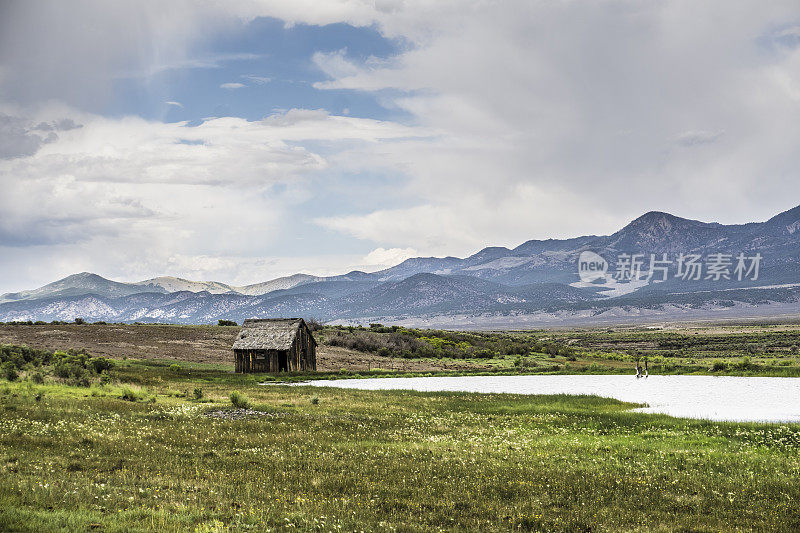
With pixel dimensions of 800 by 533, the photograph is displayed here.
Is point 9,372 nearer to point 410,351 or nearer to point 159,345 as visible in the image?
point 159,345

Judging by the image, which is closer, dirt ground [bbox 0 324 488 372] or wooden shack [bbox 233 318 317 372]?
wooden shack [bbox 233 318 317 372]

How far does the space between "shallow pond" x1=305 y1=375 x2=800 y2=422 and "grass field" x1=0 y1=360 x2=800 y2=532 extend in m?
5.71

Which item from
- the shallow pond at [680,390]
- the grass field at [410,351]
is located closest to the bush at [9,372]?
the shallow pond at [680,390]

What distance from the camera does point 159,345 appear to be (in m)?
89.8

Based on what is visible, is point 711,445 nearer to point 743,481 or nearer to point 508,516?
point 743,481

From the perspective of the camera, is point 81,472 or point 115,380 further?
point 115,380

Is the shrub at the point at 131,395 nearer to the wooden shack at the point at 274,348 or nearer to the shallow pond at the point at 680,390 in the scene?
the shallow pond at the point at 680,390

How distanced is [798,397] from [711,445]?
20.9m

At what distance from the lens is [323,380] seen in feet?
207

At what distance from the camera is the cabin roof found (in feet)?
234

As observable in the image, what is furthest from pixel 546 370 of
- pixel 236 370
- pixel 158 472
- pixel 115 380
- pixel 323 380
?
pixel 158 472

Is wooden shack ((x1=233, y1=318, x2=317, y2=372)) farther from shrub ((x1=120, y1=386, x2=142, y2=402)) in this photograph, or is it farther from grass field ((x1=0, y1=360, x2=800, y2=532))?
grass field ((x1=0, y1=360, x2=800, y2=532))

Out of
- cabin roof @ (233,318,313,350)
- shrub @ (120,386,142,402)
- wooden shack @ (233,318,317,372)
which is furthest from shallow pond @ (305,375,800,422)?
shrub @ (120,386,142,402)

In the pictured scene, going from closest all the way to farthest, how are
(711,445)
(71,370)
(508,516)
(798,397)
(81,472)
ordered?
1. (508,516)
2. (81,472)
3. (711,445)
4. (798,397)
5. (71,370)
